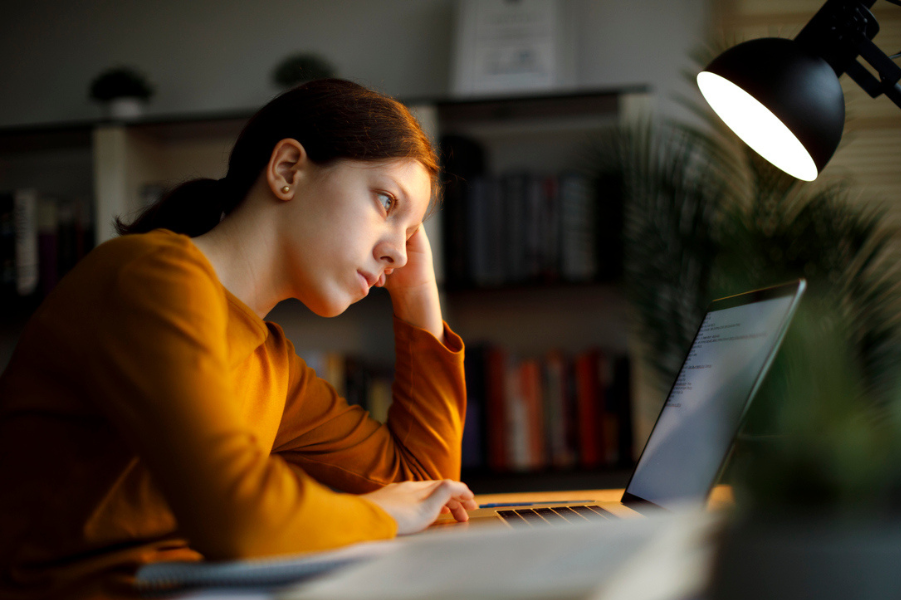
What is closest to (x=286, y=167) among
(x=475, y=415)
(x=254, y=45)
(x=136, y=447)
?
(x=136, y=447)

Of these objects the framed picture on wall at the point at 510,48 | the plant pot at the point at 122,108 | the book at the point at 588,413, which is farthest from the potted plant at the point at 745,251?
the plant pot at the point at 122,108

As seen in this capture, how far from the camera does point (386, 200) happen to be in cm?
86

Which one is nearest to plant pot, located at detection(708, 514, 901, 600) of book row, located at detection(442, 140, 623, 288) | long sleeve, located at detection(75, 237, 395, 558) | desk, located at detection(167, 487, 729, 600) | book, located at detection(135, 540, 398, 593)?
desk, located at detection(167, 487, 729, 600)

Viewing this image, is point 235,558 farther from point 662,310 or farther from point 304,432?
point 662,310

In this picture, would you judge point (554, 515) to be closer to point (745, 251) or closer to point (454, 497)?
point (454, 497)

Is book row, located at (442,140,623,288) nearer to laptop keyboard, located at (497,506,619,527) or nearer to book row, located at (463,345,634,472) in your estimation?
book row, located at (463,345,634,472)

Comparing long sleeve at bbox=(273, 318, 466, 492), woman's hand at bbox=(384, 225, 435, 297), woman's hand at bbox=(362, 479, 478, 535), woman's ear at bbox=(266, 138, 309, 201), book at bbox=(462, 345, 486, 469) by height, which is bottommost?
book at bbox=(462, 345, 486, 469)

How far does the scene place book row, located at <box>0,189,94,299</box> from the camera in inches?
76.3

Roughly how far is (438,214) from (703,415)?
1251mm

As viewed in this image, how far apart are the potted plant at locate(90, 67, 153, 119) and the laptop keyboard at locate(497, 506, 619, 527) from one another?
184 cm

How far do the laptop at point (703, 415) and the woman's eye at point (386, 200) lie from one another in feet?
1.34

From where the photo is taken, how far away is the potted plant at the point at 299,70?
2.01 m

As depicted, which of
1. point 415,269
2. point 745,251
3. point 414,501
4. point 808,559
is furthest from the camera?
point 745,251

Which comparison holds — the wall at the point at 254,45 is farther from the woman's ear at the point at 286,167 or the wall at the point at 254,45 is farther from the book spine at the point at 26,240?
the woman's ear at the point at 286,167
